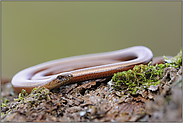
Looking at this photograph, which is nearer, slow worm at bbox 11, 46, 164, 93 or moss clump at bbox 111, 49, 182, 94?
moss clump at bbox 111, 49, 182, 94

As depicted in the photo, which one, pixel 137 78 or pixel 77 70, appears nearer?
pixel 137 78

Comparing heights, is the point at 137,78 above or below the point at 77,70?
below

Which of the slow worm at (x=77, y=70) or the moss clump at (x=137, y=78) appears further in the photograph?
the slow worm at (x=77, y=70)

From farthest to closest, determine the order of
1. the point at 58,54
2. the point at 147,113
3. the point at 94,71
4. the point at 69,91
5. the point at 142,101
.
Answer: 1. the point at 58,54
2. the point at 94,71
3. the point at 69,91
4. the point at 142,101
5. the point at 147,113

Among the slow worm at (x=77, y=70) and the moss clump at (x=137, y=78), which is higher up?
the slow worm at (x=77, y=70)

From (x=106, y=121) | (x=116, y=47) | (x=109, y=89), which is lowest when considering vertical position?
(x=106, y=121)

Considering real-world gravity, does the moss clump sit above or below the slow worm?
below

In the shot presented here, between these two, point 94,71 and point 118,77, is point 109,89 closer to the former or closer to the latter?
point 118,77

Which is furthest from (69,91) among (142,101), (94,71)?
(142,101)
